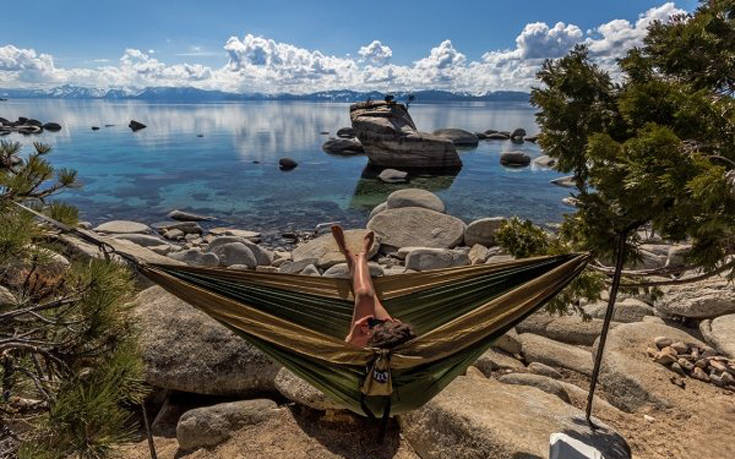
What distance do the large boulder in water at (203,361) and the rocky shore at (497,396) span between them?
1 centimetres

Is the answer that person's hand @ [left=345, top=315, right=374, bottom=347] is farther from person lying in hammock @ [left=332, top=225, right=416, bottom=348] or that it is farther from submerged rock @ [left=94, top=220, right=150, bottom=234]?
submerged rock @ [left=94, top=220, right=150, bottom=234]

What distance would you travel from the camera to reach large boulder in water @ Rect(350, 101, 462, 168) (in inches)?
1080

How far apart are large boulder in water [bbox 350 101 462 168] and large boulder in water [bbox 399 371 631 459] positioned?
24682 millimetres

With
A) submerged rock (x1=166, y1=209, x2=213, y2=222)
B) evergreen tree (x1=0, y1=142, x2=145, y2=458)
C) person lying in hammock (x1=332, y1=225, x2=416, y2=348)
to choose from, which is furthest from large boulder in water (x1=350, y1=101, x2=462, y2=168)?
evergreen tree (x1=0, y1=142, x2=145, y2=458)

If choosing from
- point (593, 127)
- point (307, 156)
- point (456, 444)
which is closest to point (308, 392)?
point (456, 444)

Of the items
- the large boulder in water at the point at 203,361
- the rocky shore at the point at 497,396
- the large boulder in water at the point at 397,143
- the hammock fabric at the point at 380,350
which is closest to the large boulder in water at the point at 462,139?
the large boulder in water at the point at 397,143

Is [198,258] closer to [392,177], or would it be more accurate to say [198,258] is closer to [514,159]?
[392,177]

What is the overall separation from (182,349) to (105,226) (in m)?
12.2

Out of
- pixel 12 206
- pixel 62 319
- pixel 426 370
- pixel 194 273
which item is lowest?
pixel 426 370

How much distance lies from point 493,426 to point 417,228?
10.8 meters

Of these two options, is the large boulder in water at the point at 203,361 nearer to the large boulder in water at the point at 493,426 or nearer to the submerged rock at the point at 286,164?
the large boulder in water at the point at 493,426

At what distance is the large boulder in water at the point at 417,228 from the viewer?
43.8 ft

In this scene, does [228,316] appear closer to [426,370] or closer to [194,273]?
[194,273]

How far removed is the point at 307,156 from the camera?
34.8 m
